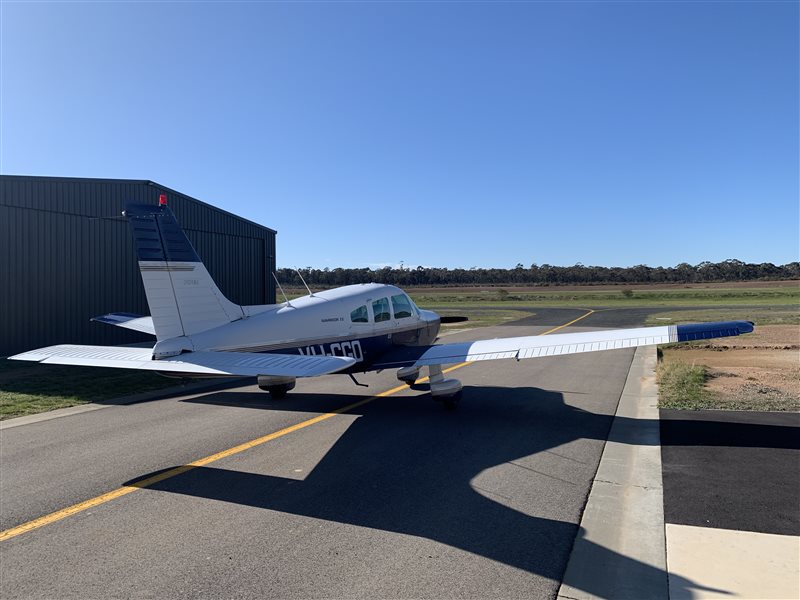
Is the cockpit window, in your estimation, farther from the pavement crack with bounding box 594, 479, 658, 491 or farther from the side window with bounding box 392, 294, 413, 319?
the pavement crack with bounding box 594, 479, 658, 491

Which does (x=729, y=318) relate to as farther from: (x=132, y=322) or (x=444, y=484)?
(x=132, y=322)

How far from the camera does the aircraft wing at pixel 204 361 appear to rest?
6.32 metres

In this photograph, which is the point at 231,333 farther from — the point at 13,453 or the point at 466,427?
the point at 466,427

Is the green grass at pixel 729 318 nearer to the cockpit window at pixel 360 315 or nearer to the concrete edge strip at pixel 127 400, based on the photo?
the cockpit window at pixel 360 315

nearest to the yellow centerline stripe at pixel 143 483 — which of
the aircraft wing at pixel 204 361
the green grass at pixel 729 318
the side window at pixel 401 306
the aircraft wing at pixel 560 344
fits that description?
the aircraft wing at pixel 204 361

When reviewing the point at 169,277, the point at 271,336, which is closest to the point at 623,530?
the point at 271,336

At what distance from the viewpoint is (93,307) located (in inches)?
817

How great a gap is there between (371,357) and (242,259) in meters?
19.1

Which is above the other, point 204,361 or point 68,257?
point 68,257

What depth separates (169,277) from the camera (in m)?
8.57

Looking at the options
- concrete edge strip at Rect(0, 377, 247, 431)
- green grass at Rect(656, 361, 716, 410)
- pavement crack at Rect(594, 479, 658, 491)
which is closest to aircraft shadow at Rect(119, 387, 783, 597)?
pavement crack at Rect(594, 479, 658, 491)

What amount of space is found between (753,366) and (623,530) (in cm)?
1333

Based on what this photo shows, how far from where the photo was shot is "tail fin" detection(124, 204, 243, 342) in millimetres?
8336

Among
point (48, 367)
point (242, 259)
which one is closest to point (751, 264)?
point (242, 259)
